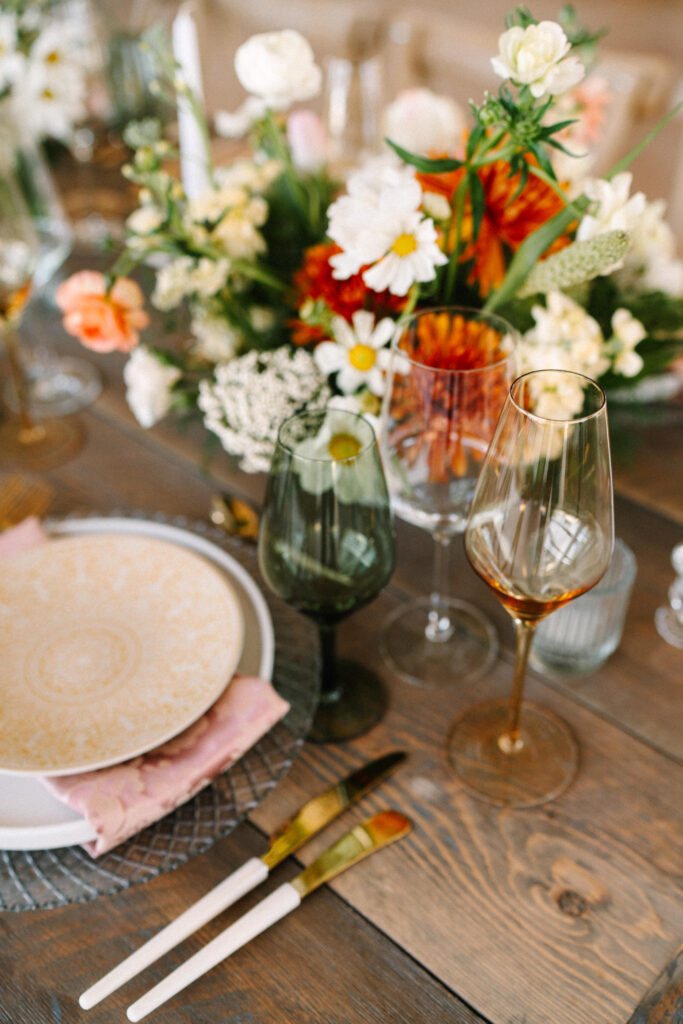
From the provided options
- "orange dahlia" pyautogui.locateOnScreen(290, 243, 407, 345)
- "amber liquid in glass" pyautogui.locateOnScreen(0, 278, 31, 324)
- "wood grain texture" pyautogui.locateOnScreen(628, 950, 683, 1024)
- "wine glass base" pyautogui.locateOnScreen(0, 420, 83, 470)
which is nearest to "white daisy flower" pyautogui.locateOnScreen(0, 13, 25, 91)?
"amber liquid in glass" pyautogui.locateOnScreen(0, 278, 31, 324)

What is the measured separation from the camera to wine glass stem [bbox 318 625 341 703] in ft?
2.47

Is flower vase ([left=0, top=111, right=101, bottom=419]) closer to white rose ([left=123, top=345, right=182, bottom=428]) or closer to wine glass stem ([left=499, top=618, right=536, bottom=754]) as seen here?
white rose ([left=123, top=345, right=182, bottom=428])

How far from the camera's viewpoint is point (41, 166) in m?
1.32

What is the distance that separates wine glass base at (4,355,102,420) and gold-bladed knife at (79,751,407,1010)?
2.27 ft

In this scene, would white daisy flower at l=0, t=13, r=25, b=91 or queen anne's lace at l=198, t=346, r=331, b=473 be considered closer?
queen anne's lace at l=198, t=346, r=331, b=473

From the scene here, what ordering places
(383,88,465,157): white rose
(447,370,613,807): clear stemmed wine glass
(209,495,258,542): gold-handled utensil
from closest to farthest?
(447,370,613,807): clear stemmed wine glass
(209,495,258,542): gold-handled utensil
(383,88,465,157): white rose

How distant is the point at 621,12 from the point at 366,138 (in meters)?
2.46

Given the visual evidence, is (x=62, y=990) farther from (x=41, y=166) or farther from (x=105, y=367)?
(x=41, y=166)

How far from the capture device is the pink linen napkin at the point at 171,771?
62cm

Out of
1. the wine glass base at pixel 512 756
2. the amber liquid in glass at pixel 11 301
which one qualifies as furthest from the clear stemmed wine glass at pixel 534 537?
the amber liquid in glass at pixel 11 301

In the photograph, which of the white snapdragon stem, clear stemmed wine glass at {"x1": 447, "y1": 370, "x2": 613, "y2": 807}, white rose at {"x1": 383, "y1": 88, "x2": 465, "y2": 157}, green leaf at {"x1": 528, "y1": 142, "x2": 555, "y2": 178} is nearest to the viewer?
clear stemmed wine glass at {"x1": 447, "y1": 370, "x2": 613, "y2": 807}

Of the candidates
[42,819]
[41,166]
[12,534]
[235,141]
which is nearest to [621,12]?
[235,141]

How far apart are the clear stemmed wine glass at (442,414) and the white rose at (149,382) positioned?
297 millimetres

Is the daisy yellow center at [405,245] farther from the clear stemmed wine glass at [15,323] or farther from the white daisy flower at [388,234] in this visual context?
the clear stemmed wine glass at [15,323]
